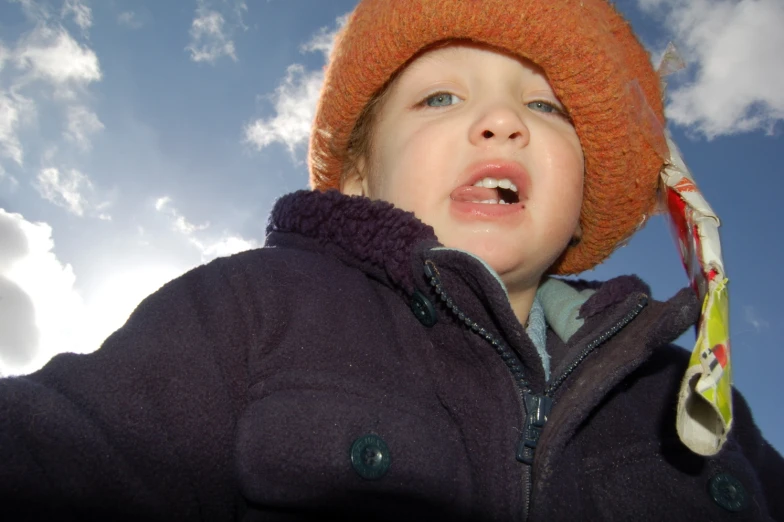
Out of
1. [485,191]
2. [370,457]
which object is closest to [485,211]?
[485,191]

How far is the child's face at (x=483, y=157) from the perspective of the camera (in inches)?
73.0

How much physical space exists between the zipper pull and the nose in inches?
33.0

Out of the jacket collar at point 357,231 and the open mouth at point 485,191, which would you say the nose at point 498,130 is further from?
the jacket collar at point 357,231

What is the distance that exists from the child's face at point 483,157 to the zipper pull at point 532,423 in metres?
0.49

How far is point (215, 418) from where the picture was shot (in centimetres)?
131

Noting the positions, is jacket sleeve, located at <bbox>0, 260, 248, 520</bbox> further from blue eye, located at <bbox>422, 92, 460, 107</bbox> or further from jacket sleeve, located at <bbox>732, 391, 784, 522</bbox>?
jacket sleeve, located at <bbox>732, 391, 784, 522</bbox>

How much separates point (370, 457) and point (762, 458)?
68.7 inches

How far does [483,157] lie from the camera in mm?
1858

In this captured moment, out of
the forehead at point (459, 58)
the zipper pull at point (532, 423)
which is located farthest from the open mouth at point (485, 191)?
the zipper pull at point (532, 423)

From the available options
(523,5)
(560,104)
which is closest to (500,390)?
(560,104)

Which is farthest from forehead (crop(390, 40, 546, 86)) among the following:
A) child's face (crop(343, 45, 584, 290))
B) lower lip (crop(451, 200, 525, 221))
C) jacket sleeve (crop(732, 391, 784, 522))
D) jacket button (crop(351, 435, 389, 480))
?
jacket sleeve (crop(732, 391, 784, 522))

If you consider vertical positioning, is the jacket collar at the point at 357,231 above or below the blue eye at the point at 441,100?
below

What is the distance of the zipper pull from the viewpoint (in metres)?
1.43

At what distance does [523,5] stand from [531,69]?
228 millimetres
